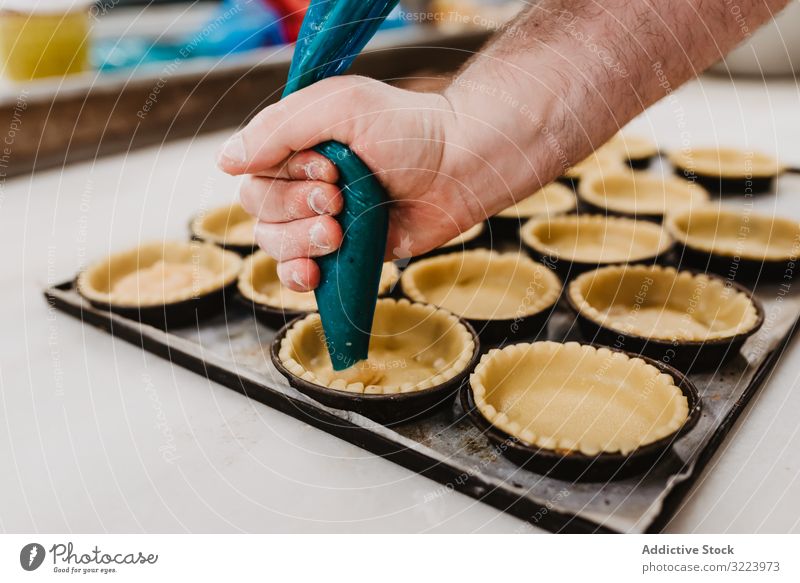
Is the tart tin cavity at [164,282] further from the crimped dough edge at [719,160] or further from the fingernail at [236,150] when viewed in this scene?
the crimped dough edge at [719,160]

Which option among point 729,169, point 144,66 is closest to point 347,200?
point 729,169

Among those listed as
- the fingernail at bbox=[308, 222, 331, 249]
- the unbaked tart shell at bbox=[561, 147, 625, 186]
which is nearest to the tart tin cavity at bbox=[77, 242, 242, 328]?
the fingernail at bbox=[308, 222, 331, 249]

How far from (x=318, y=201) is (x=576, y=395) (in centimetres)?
80

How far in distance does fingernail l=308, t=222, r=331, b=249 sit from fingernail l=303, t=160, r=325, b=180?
0.33ft

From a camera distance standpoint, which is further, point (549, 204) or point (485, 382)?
point (549, 204)

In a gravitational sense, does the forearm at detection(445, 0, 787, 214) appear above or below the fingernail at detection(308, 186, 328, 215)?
above

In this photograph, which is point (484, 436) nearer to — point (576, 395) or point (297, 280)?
point (576, 395)

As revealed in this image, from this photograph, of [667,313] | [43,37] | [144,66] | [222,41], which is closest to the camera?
[667,313]

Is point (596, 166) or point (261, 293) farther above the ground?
point (596, 166)

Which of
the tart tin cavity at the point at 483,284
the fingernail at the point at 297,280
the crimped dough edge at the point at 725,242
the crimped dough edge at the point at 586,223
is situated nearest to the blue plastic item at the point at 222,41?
the crimped dough edge at the point at 586,223

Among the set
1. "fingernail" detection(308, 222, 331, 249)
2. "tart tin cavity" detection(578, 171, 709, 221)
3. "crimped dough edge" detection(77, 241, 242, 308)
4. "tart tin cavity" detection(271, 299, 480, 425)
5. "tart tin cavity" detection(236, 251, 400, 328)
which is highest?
"tart tin cavity" detection(578, 171, 709, 221)

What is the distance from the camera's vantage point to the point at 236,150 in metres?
1.46

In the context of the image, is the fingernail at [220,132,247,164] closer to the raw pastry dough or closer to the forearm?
the forearm

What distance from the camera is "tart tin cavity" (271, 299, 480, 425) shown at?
150 cm
